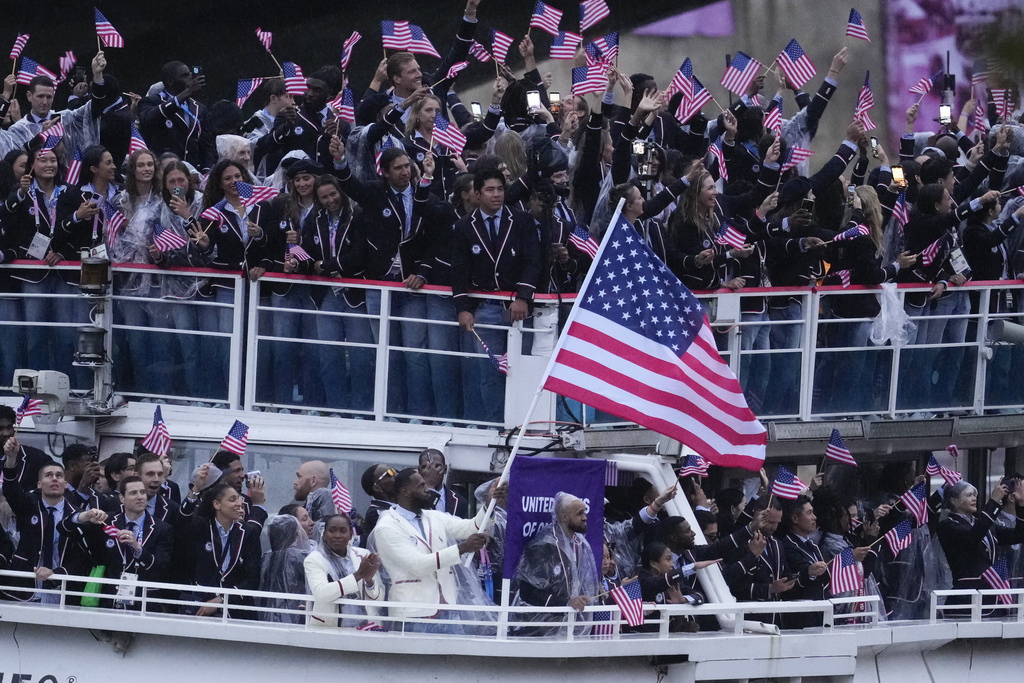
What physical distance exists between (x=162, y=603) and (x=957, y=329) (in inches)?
275

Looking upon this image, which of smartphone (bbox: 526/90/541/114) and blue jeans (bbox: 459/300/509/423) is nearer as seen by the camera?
blue jeans (bbox: 459/300/509/423)

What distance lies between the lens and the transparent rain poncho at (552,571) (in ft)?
31.1

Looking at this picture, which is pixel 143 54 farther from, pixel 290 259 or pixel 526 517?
pixel 526 517

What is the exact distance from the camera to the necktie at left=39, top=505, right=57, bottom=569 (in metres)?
10.2

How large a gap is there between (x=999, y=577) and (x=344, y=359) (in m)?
5.56

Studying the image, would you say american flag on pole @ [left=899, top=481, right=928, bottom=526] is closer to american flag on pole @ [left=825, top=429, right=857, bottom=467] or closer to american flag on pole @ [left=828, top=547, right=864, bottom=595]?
american flag on pole @ [left=825, top=429, right=857, bottom=467]

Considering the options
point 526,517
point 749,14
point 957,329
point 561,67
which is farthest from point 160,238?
point 749,14

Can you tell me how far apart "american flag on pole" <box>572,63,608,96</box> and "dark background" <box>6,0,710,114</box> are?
25.1 ft

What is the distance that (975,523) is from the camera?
11.9 m

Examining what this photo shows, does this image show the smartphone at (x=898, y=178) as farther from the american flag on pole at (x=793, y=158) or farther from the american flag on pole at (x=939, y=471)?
the american flag on pole at (x=939, y=471)

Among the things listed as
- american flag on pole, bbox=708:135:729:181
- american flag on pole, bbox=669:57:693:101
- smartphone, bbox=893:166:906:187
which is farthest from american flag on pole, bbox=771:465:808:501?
american flag on pole, bbox=669:57:693:101

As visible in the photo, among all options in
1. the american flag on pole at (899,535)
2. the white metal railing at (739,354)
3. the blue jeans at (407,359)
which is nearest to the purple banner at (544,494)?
the white metal railing at (739,354)

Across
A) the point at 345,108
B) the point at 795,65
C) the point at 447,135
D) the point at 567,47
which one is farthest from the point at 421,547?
the point at 795,65

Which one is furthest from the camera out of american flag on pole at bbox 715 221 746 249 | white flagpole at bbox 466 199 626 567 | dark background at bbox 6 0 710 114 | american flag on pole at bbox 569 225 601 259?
dark background at bbox 6 0 710 114
